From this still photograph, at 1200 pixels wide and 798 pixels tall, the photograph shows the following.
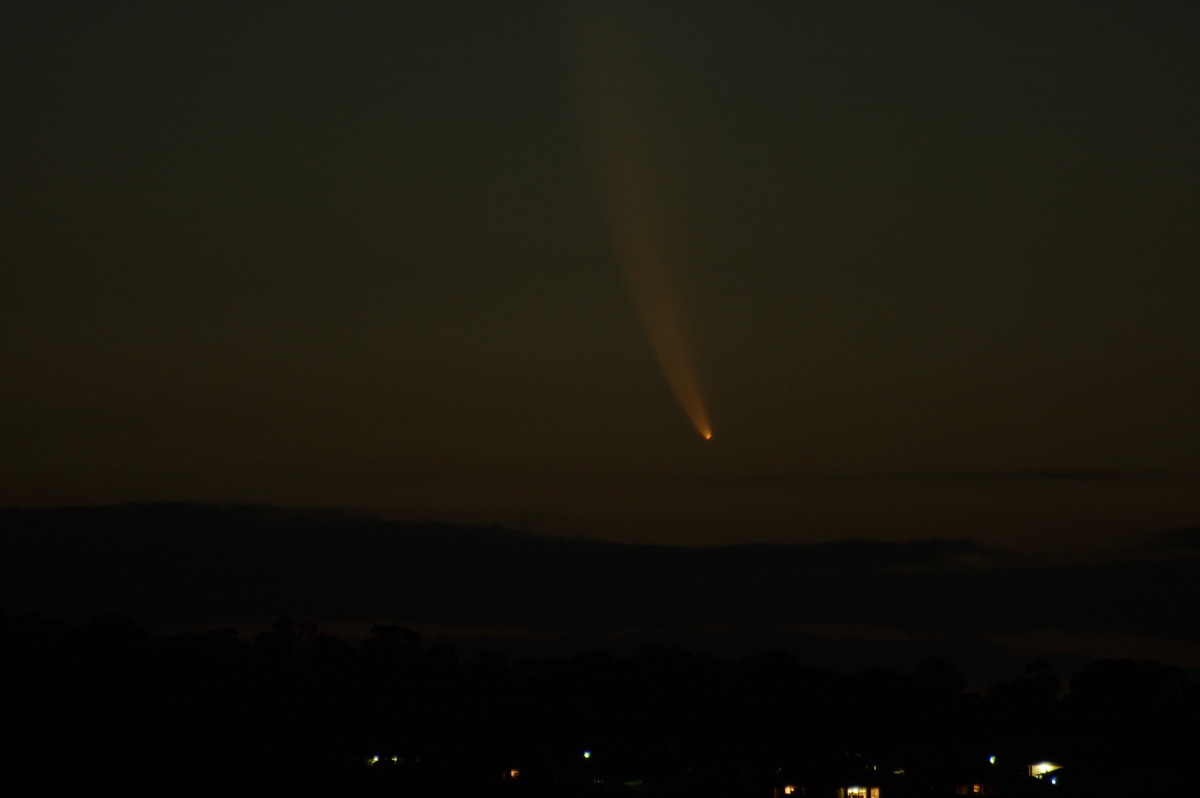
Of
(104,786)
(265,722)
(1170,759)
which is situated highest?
(1170,759)

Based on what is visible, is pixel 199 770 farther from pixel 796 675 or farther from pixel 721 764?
pixel 796 675

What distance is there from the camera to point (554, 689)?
13200cm

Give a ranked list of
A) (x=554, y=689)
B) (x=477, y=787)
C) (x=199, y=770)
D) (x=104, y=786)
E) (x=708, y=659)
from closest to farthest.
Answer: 1. (x=104, y=786)
2. (x=199, y=770)
3. (x=477, y=787)
4. (x=554, y=689)
5. (x=708, y=659)

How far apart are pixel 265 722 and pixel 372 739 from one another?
815 inches

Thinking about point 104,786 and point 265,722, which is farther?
point 265,722

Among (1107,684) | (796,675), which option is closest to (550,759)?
(796,675)

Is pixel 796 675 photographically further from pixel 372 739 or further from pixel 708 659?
pixel 372 739

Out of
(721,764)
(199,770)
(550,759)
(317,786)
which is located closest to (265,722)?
(317,786)

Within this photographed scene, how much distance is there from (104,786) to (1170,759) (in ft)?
287

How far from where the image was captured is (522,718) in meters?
117

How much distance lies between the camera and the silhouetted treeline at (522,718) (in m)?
68.9

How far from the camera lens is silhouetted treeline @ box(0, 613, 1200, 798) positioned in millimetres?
68938

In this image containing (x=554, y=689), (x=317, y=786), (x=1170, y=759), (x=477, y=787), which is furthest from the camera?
(x=554, y=689)

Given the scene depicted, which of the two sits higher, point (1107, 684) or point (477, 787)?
point (1107, 684)
